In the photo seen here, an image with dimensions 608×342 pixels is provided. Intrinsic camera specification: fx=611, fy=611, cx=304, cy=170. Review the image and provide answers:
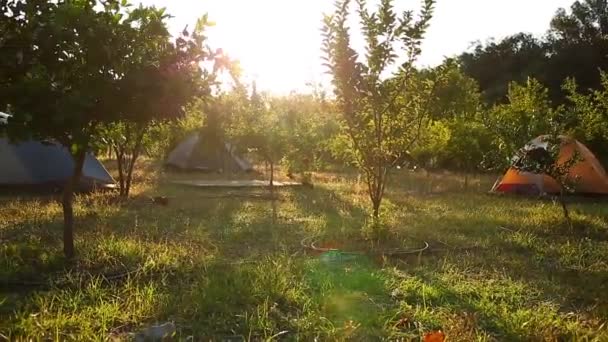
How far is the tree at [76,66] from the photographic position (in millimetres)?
6473

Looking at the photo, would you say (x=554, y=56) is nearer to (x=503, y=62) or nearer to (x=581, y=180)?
(x=503, y=62)

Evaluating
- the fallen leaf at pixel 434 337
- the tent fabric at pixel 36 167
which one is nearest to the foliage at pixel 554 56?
the tent fabric at pixel 36 167

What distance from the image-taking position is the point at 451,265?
755cm

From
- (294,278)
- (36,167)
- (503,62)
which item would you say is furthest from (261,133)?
(503,62)

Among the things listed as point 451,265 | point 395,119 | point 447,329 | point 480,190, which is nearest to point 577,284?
point 451,265

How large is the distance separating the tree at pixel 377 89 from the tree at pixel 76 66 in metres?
2.94

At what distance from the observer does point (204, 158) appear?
29062 mm

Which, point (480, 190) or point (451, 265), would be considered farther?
point (480, 190)

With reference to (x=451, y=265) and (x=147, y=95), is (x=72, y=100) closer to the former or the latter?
(x=147, y=95)

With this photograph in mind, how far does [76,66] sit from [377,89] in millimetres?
4615

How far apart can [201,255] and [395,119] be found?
157 inches

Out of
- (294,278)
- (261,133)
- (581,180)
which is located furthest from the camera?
(261,133)

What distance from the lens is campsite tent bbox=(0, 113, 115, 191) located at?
50.1 ft

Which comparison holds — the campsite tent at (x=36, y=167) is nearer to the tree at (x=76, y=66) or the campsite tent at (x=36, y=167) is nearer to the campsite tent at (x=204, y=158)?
the tree at (x=76, y=66)
